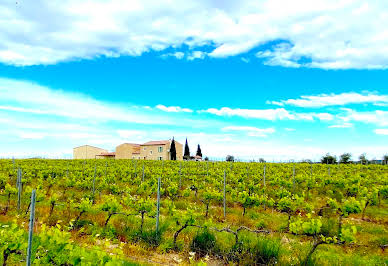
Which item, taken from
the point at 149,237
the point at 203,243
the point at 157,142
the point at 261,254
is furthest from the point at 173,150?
the point at 261,254

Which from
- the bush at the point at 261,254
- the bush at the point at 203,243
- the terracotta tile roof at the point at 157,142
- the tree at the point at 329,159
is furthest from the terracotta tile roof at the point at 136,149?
the bush at the point at 261,254

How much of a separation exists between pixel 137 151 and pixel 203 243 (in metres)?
55.0

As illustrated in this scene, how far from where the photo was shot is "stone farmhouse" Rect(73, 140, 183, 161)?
55578 millimetres

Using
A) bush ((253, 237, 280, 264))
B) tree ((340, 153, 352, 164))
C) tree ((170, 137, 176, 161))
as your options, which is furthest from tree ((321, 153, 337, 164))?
bush ((253, 237, 280, 264))

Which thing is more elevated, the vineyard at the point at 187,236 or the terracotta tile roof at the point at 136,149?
the terracotta tile roof at the point at 136,149

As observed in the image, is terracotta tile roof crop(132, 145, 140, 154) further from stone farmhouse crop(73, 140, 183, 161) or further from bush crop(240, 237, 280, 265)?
bush crop(240, 237, 280, 265)

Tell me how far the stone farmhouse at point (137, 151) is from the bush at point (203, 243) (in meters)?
47.5

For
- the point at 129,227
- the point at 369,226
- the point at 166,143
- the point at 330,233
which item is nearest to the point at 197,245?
the point at 129,227

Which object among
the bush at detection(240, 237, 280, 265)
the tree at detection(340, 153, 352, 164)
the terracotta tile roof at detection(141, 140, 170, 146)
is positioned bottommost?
the bush at detection(240, 237, 280, 265)

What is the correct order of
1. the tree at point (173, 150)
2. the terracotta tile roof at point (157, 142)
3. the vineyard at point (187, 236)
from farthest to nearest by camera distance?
the tree at point (173, 150), the terracotta tile roof at point (157, 142), the vineyard at point (187, 236)

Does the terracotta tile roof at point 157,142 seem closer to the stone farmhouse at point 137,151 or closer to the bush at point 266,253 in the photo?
the stone farmhouse at point 137,151

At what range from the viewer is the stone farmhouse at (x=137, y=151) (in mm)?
55578

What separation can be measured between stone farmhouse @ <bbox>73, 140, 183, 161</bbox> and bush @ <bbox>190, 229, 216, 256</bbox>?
47.5m

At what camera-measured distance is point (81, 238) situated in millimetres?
7914
